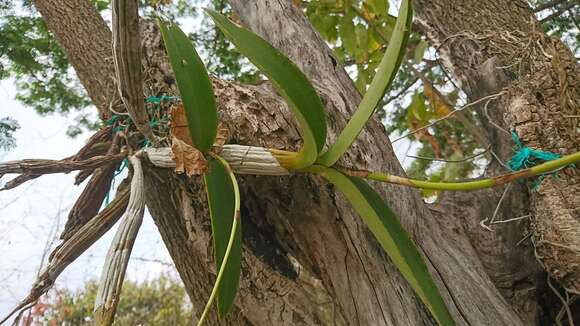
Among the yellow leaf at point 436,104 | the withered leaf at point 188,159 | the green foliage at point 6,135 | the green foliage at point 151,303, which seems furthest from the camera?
the green foliage at point 151,303

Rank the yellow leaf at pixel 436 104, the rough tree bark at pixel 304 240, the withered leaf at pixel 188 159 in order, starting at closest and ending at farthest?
the withered leaf at pixel 188 159, the rough tree bark at pixel 304 240, the yellow leaf at pixel 436 104

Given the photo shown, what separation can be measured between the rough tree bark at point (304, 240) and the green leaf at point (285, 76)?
0.16m

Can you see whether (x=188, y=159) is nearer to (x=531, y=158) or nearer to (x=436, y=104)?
(x=531, y=158)

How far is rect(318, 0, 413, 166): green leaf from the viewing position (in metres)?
0.47

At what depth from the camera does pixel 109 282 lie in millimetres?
498

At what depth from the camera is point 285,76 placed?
0.52 meters

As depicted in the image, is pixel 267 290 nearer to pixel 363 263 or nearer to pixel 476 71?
pixel 363 263

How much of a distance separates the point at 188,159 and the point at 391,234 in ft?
0.79

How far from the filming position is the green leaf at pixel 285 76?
0.51 meters

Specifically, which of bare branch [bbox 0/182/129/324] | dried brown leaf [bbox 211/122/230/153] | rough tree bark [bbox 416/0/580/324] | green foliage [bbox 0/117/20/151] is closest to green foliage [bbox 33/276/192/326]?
green foliage [bbox 0/117/20/151]

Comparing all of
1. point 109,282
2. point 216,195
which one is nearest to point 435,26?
point 216,195

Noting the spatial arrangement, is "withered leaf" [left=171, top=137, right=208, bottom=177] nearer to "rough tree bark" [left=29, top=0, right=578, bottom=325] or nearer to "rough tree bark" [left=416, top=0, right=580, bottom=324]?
"rough tree bark" [left=29, top=0, right=578, bottom=325]

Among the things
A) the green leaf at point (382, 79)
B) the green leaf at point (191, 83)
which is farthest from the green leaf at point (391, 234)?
the green leaf at point (191, 83)

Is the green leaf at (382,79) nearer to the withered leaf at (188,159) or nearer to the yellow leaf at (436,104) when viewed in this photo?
the withered leaf at (188,159)
